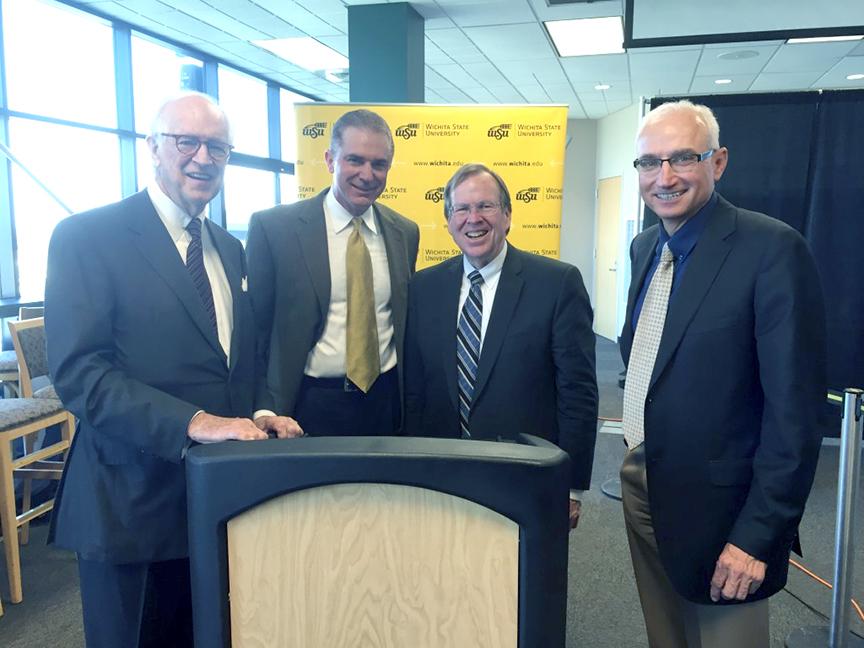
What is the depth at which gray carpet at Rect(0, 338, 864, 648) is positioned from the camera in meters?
2.26

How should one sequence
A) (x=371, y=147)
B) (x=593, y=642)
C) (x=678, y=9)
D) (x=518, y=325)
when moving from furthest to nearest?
(x=678, y=9) < (x=593, y=642) < (x=371, y=147) < (x=518, y=325)

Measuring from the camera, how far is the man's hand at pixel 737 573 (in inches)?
48.9

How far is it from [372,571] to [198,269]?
A: 2.93ft

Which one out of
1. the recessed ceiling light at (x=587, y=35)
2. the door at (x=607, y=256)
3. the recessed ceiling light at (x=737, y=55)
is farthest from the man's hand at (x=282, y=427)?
the door at (x=607, y=256)

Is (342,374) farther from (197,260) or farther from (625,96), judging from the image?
(625,96)

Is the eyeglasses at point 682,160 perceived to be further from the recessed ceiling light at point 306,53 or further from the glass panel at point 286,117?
the glass panel at point 286,117

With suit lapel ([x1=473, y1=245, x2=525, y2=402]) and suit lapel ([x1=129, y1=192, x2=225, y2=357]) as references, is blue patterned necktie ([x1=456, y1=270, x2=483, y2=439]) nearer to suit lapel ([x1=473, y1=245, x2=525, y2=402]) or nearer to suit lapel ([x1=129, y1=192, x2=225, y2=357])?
suit lapel ([x1=473, y1=245, x2=525, y2=402])

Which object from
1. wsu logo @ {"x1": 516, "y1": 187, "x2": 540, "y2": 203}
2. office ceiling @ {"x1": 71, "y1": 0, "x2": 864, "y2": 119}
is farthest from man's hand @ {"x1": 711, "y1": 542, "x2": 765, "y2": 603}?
office ceiling @ {"x1": 71, "y1": 0, "x2": 864, "y2": 119}

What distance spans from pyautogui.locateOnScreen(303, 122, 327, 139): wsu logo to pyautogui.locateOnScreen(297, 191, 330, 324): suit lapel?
91.6 inches

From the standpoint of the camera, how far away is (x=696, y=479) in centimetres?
131

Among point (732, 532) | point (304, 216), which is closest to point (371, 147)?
point (304, 216)

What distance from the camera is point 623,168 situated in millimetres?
8008

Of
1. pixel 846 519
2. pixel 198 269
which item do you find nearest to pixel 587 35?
pixel 846 519

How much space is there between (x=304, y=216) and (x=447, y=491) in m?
1.25
